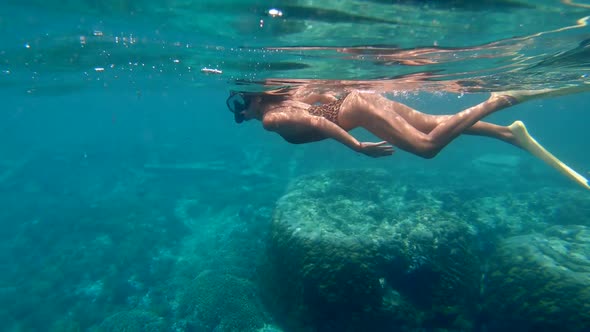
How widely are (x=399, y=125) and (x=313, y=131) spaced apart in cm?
167

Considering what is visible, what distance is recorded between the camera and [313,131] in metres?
6.47

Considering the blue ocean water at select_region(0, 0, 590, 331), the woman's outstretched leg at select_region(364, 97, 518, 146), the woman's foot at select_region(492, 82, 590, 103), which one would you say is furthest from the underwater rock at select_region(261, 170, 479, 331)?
the woman's foot at select_region(492, 82, 590, 103)

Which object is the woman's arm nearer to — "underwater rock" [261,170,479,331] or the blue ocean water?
the blue ocean water

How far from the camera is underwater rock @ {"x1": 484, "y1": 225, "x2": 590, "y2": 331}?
7.75 metres

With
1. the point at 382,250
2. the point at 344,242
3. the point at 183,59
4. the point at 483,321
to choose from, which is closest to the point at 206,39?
the point at 183,59

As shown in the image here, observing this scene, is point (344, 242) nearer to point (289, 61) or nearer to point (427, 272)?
point (427, 272)

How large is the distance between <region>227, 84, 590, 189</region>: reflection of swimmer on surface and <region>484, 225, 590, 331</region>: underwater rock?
142 inches

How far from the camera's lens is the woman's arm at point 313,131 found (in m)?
5.49

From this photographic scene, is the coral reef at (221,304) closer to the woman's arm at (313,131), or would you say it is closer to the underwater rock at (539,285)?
the woman's arm at (313,131)

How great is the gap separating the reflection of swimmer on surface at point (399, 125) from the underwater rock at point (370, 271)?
430 cm

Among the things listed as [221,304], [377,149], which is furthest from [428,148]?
[221,304]

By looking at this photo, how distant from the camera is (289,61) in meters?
11.6

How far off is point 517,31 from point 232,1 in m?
7.29

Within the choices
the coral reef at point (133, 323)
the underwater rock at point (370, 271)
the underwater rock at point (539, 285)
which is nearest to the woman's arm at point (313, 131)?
the underwater rock at point (370, 271)
